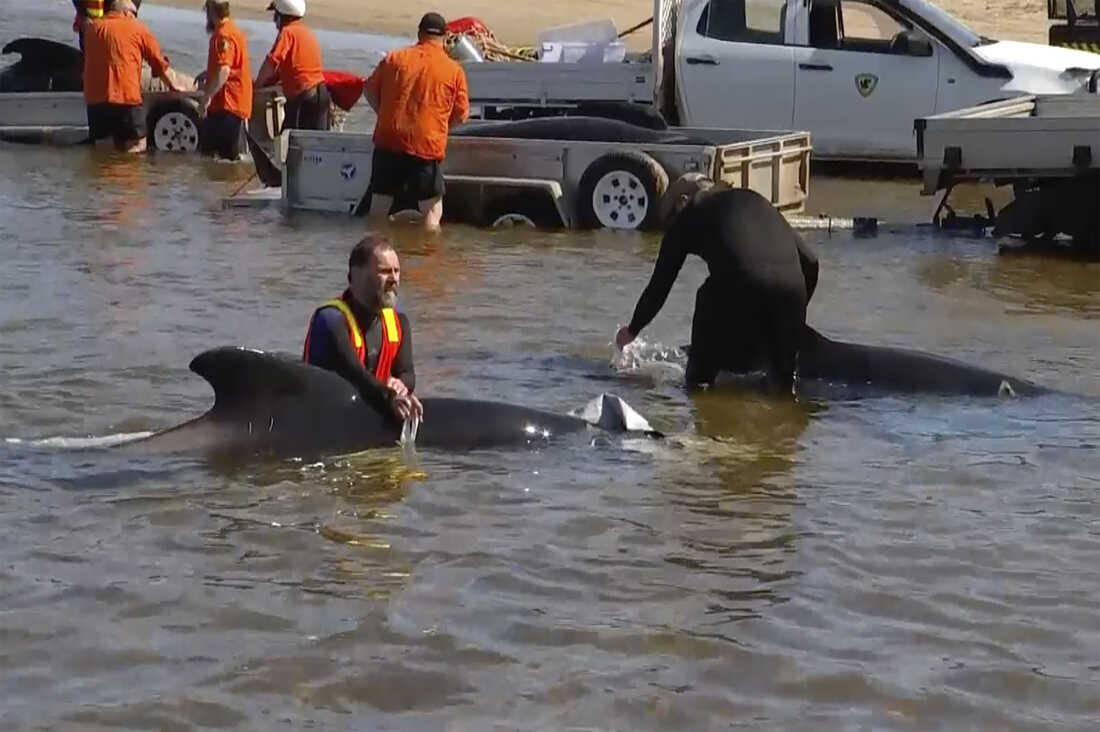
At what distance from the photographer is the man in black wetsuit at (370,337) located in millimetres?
7762

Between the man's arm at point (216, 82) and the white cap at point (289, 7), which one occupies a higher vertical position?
the white cap at point (289, 7)

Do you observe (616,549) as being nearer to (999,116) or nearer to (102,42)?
(999,116)

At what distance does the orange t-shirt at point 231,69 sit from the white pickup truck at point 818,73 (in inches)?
93.9

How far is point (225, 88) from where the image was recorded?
58.9ft

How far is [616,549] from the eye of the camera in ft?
23.3

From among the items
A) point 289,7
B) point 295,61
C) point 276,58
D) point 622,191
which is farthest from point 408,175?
point 289,7

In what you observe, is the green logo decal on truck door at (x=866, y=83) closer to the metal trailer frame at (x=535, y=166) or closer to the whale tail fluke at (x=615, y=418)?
the metal trailer frame at (x=535, y=166)

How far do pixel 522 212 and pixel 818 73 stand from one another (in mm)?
3717

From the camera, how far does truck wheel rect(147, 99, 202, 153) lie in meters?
19.1

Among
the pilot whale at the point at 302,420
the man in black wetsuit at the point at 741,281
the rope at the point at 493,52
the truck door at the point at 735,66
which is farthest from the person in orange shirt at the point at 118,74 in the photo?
the pilot whale at the point at 302,420

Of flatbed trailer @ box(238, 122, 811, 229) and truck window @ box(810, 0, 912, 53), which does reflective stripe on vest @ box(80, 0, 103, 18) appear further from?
truck window @ box(810, 0, 912, 53)

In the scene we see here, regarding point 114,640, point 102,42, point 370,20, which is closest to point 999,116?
point 102,42

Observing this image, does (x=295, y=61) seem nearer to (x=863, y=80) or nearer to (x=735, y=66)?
(x=735, y=66)

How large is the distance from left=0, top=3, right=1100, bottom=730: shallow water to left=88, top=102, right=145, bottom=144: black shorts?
7031 millimetres
